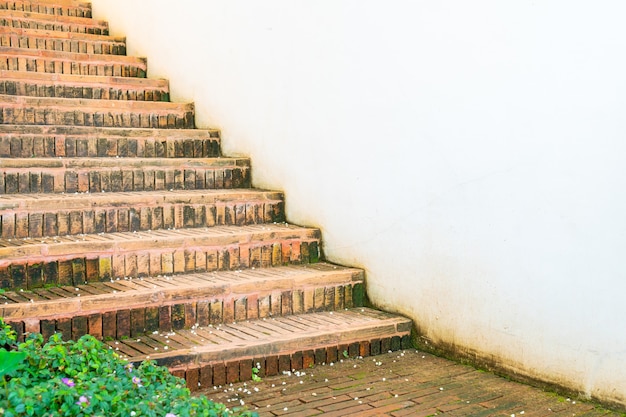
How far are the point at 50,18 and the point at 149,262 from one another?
4.34 metres

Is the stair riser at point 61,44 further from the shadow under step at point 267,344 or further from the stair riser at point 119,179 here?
the shadow under step at point 267,344

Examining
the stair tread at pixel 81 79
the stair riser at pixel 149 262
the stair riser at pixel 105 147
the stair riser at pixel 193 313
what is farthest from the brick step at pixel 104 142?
the stair riser at pixel 193 313

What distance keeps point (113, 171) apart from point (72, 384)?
2.82 meters

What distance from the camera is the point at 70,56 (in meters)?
6.83

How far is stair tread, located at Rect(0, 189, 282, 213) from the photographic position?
4.45 metres

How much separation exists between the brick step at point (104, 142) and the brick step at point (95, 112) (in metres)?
0.34

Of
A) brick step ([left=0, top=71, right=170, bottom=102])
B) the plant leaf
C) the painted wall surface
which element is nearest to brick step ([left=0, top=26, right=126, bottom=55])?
brick step ([left=0, top=71, right=170, bottom=102])

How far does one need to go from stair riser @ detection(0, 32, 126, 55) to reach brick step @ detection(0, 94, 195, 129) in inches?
55.6

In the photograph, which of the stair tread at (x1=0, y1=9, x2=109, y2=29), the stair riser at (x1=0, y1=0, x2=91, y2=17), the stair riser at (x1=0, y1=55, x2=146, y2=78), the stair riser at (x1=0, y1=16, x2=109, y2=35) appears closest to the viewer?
the stair riser at (x1=0, y1=55, x2=146, y2=78)

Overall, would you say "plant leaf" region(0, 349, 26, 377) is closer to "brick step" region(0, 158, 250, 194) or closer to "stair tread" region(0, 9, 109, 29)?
"brick step" region(0, 158, 250, 194)

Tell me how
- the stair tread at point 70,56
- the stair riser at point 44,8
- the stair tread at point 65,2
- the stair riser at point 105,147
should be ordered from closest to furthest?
the stair riser at point 105,147 → the stair tread at point 70,56 → the stair riser at point 44,8 → the stair tread at point 65,2

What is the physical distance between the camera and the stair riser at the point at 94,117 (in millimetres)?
5535

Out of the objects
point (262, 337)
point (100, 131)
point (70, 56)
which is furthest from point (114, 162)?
point (70, 56)

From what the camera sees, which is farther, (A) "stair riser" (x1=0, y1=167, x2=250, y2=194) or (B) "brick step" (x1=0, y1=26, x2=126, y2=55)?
(B) "brick step" (x1=0, y1=26, x2=126, y2=55)
